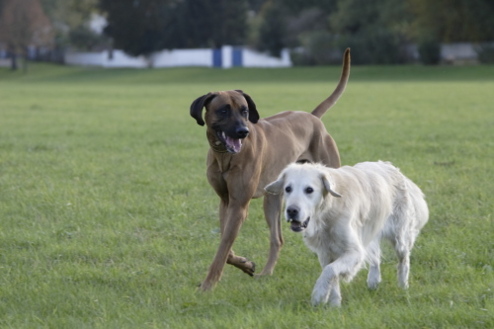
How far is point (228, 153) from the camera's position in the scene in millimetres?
6203

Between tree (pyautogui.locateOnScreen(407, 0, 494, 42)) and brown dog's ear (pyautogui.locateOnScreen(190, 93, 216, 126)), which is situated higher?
tree (pyautogui.locateOnScreen(407, 0, 494, 42))

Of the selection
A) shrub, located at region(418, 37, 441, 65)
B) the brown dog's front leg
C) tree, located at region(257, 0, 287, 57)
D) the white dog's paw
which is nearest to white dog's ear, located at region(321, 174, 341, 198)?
the white dog's paw

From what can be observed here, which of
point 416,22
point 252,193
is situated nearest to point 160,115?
point 252,193

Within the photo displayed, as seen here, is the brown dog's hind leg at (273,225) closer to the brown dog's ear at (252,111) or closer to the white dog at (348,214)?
Answer: the brown dog's ear at (252,111)

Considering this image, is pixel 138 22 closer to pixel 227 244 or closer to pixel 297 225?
pixel 227 244

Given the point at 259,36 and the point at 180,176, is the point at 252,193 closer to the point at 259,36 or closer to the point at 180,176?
the point at 180,176

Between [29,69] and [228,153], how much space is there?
78.0 m

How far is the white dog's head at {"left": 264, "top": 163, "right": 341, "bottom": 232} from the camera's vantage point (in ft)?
17.1

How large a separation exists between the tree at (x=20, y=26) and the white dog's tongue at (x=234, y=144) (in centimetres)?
7754

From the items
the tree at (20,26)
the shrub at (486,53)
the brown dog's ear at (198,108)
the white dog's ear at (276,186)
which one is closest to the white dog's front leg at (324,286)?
the white dog's ear at (276,186)

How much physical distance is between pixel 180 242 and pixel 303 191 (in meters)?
2.34

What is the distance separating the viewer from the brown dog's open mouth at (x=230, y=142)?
6.11m

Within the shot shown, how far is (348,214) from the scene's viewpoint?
557cm

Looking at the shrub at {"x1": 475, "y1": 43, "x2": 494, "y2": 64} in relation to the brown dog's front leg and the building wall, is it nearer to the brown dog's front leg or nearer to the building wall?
the building wall
